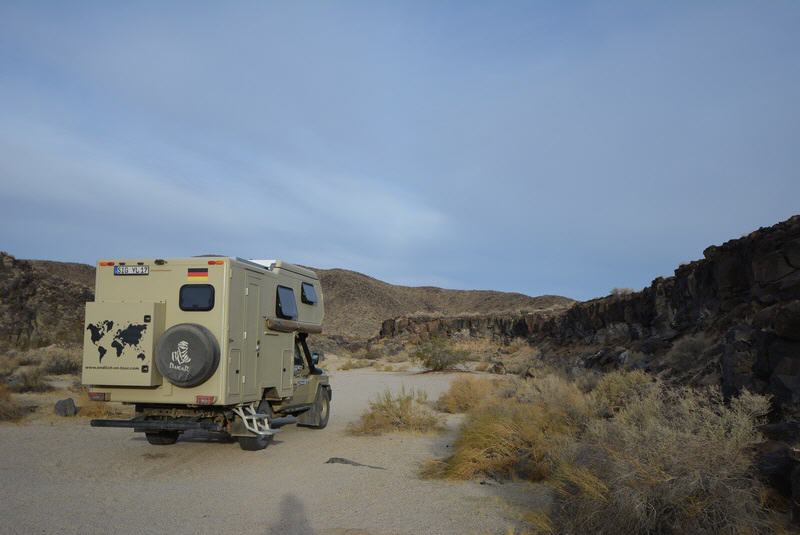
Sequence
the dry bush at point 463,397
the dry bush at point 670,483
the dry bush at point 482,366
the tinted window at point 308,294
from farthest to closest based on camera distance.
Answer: the dry bush at point 482,366 → the dry bush at point 463,397 → the tinted window at point 308,294 → the dry bush at point 670,483

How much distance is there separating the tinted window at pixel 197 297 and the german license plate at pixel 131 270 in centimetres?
74

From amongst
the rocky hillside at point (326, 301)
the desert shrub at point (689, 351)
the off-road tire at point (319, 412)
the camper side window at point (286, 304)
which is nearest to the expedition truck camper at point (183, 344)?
the camper side window at point (286, 304)

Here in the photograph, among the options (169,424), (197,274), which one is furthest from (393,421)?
(197,274)

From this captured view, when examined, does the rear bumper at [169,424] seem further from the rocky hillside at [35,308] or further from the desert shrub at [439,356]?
the rocky hillside at [35,308]

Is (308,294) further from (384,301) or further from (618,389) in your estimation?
(384,301)

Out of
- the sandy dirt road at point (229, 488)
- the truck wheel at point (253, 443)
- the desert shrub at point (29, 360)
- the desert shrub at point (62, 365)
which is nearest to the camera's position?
the sandy dirt road at point (229, 488)

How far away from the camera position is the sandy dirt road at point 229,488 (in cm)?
650

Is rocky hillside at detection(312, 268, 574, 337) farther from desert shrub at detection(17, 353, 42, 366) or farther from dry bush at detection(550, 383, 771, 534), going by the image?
dry bush at detection(550, 383, 771, 534)

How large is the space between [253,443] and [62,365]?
1739 cm

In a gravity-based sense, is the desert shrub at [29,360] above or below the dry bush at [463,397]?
above

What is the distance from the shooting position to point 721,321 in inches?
607

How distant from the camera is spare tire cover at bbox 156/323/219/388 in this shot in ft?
29.3

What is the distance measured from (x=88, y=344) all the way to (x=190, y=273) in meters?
1.84

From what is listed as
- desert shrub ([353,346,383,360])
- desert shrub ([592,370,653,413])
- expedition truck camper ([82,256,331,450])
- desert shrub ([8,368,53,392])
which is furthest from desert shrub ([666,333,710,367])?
desert shrub ([353,346,383,360])
